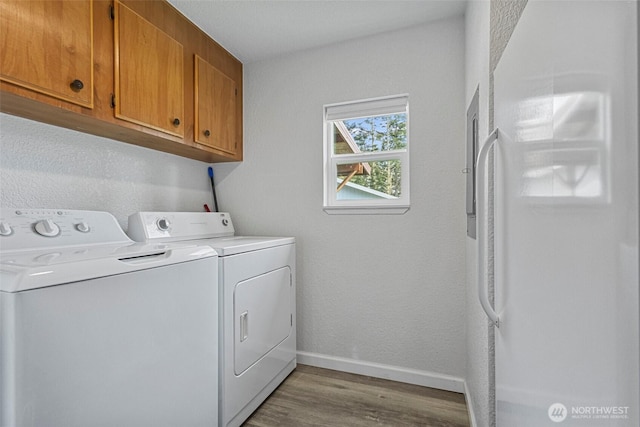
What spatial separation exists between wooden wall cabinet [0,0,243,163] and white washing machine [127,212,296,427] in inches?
20.8

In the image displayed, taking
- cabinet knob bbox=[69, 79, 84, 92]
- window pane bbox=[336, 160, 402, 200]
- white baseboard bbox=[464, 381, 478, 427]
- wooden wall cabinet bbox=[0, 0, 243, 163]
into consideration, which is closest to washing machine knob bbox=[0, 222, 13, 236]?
wooden wall cabinet bbox=[0, 0, 243, 163]

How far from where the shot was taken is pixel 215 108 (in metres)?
2.20

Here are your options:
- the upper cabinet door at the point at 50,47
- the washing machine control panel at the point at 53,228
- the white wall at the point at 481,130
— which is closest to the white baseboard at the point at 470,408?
the white wall at the point at 481,130

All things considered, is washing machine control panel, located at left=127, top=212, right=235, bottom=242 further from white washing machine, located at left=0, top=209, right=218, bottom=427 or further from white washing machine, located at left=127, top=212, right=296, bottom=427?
white washing machine, located at left=0, top=209, right=218, bottom=427

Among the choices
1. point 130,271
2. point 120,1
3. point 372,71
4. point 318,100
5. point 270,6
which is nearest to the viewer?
point 130,271

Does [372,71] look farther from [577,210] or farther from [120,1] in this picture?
[577,210]

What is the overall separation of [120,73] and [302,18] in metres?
1.11

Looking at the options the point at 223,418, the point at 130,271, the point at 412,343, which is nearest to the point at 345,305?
the point at 412,343

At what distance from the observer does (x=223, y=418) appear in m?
1.51

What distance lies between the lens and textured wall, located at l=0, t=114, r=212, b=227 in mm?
1413

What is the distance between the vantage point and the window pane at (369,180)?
2234 mm

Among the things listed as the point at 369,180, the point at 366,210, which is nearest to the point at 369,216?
the point at 366,210

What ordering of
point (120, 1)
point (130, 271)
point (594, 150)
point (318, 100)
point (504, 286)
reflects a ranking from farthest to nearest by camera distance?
1. point (318, 100)
2. point (120, 1)
3. point (130, 271)
4. point (504, 286)
5. point (594, 150)

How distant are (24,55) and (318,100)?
1.62 m
